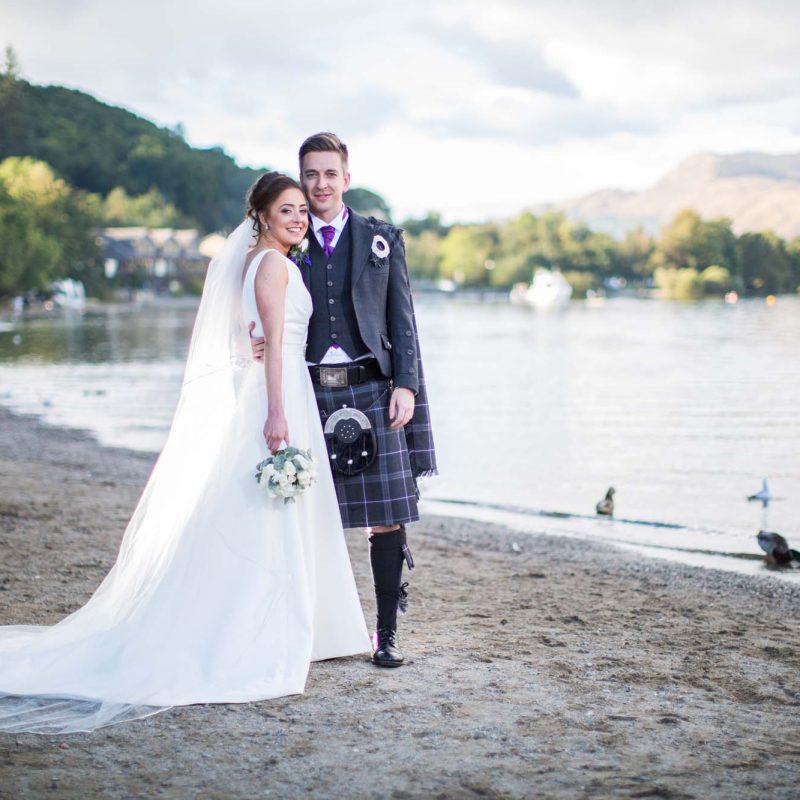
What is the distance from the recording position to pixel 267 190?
184 inches

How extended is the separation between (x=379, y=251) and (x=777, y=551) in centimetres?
534

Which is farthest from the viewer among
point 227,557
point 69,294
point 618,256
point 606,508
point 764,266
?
point 618,256

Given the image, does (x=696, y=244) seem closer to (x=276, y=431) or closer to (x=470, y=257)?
(x=470, y=257)

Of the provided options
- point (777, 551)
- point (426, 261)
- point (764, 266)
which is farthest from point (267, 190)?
point (426, 261)

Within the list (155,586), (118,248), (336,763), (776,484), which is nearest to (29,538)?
(155,586)

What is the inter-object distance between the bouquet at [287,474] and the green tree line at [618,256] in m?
147

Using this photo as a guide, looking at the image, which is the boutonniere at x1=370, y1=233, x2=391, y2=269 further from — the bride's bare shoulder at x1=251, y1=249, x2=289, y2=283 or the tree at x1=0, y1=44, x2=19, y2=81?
the tree at x1=0, y1=44, x2=19, y2=81

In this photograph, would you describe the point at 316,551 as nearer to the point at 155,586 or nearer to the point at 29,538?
the point at 155,586

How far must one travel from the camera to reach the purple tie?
16.0 feet

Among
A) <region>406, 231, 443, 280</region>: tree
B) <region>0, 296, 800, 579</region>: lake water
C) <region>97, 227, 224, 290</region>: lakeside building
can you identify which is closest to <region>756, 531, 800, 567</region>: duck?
<region>0, 296, 800, 579</region>: lake water

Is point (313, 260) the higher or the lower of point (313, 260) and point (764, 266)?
the lower

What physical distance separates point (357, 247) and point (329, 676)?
192cm

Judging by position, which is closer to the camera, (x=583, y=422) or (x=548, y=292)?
(x=583, y=422)

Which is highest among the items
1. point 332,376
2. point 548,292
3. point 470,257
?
point 470,257
